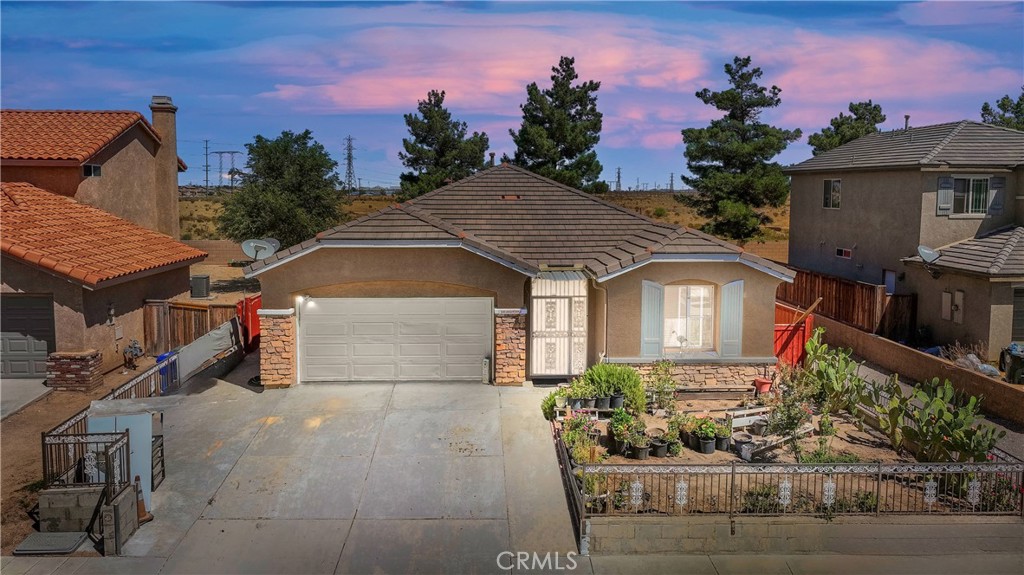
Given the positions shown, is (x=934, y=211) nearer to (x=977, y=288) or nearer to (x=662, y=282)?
(x=977, y=288)

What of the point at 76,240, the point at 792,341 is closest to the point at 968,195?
the point at 792,341

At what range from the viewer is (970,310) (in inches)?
811

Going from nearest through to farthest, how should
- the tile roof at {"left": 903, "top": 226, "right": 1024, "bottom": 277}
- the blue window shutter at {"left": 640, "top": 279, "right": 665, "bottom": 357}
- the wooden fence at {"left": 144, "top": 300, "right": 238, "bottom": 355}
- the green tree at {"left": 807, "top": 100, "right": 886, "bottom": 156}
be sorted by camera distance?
the blue window shutter at {"left": 640, "top": 279, "right": 665, "bottom": 357} → the tile roof at {"left": 903, "top": 226, "right": 1024, "bottom": 277} → the wooden fence at {"left": 144, "top": 300, "right": 238, "bottom": 355} → the green tree at {"left": 807, "top": 100, "right": 886, "bottom": 156}

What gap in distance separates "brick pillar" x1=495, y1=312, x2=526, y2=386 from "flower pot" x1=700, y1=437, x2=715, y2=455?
4.66m

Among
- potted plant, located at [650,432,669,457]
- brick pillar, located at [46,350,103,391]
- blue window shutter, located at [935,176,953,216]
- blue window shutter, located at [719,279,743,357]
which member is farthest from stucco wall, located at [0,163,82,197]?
blue window shutter, located at [935,176,953,216]

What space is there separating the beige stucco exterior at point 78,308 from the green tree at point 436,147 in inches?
811

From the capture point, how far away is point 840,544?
10883 millimetres

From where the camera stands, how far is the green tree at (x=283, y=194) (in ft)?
109

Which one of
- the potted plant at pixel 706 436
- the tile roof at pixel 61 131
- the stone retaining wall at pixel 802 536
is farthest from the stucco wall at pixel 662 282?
the tile roof at pixel 61 131

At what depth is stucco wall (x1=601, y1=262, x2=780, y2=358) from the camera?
55.1 feet

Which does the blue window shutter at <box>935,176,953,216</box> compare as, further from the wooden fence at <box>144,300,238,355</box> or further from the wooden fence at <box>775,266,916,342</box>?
the wooden fence at <box>144,300,238,355</box>

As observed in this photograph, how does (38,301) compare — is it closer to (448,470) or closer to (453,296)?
(453,296)

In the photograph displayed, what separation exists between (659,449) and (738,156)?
27.4 meters

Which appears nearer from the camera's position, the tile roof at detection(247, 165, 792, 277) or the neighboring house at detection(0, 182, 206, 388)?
the tile roof at detection(247, 165, 792, 277)
